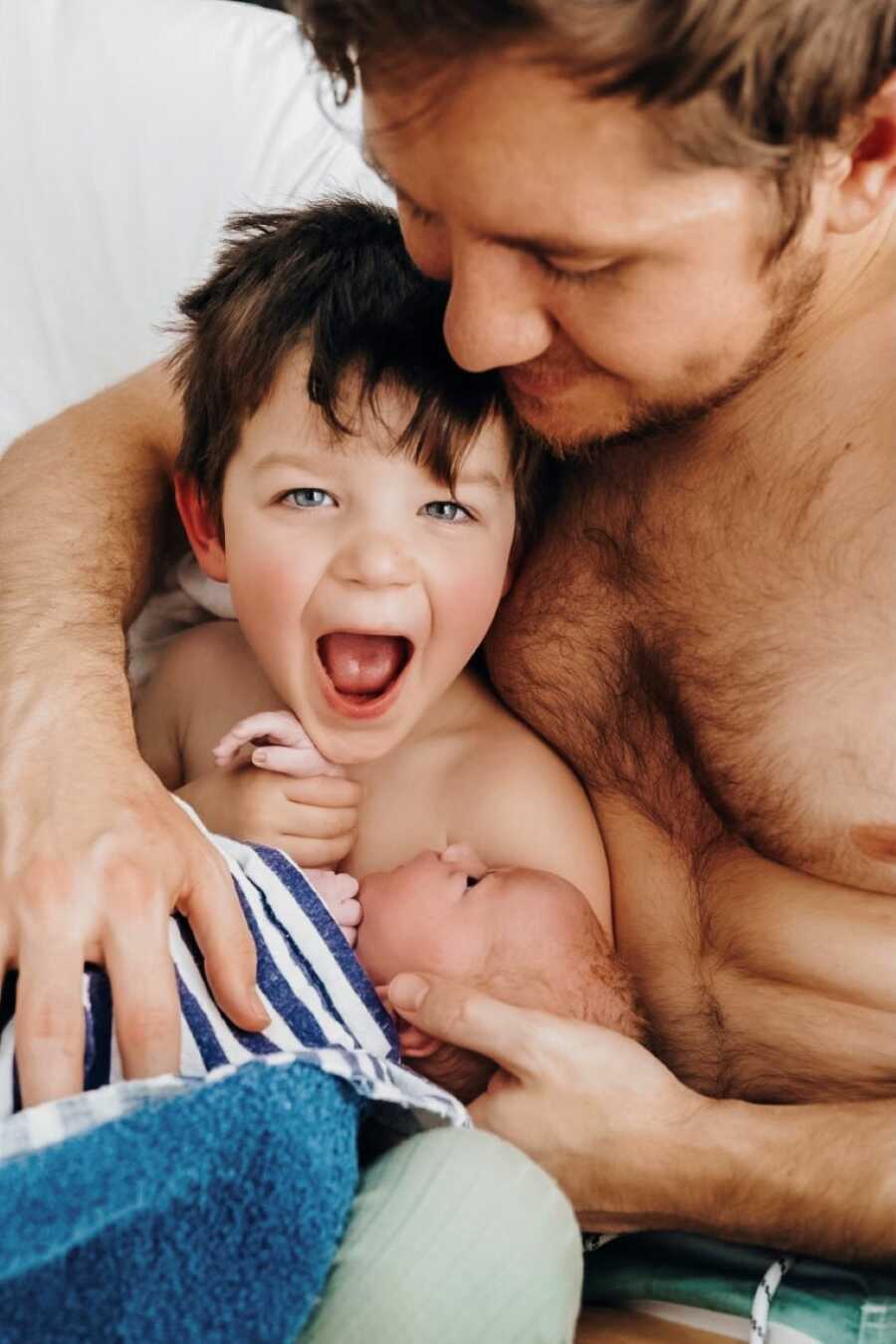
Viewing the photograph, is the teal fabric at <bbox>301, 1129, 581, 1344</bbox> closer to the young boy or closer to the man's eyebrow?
the young boy

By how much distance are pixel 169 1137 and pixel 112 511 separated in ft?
2.53

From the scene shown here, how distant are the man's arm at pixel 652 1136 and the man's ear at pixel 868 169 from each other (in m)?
0.60

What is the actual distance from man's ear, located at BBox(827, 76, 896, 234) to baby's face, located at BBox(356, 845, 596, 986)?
543 millimetres

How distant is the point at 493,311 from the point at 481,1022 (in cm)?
49

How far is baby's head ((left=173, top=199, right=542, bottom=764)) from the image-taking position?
1.14m

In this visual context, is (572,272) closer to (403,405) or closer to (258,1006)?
(403,405)

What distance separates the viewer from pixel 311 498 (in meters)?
1.16

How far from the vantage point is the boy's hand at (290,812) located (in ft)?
3.96

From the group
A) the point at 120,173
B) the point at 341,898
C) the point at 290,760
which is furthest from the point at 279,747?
the point at 120,173

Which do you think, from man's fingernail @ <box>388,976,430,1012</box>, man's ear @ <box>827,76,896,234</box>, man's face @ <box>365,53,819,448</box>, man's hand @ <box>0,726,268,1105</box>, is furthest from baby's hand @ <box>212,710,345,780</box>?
man's ear @ <box>827,76,896,234</box>

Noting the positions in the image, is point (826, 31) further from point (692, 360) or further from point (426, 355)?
point (426, 355)

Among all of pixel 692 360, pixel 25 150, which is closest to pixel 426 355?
pixel 692 360

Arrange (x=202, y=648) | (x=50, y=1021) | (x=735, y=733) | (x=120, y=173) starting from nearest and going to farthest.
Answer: (x=50, y=1021), (x=735, y=733), (x=202, y=648), (x=120, y=173)

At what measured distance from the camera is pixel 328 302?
1166 millimetres
